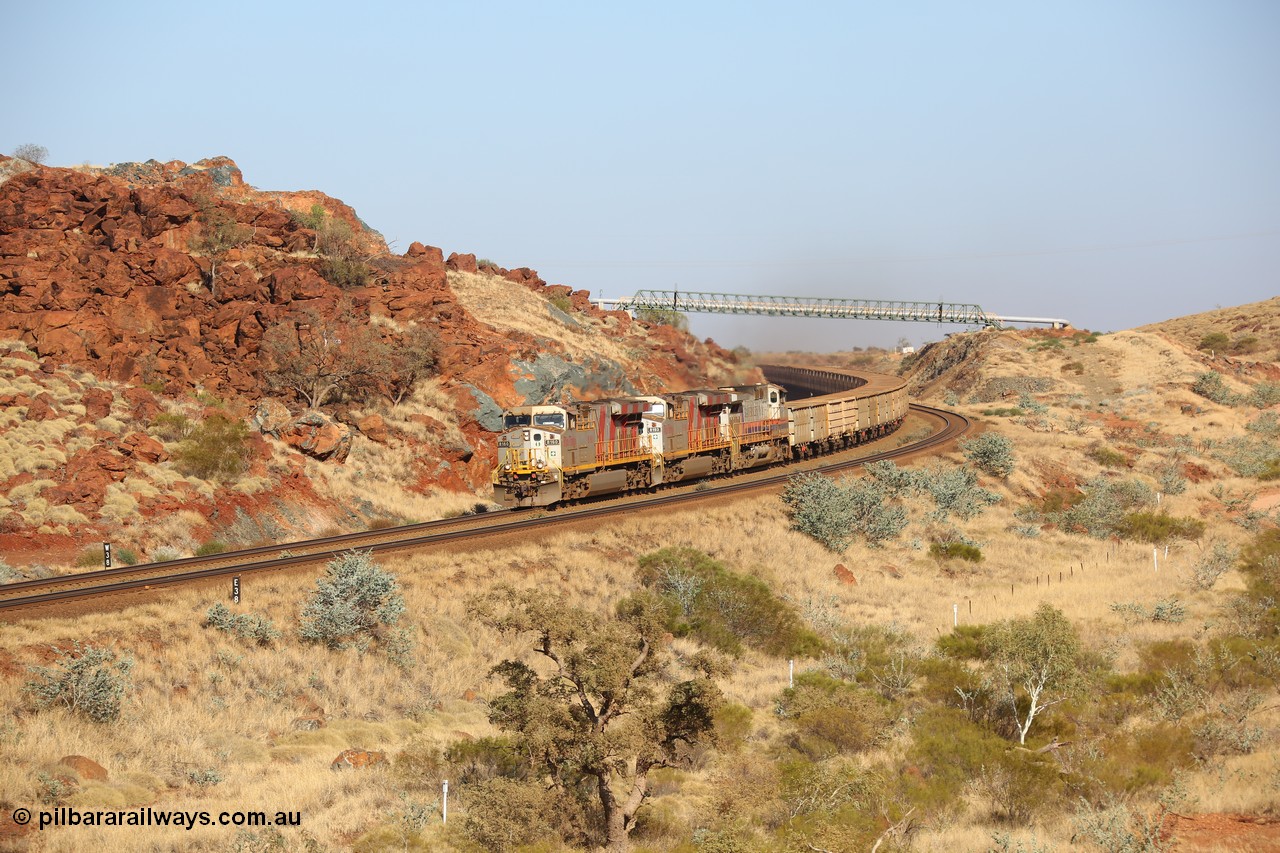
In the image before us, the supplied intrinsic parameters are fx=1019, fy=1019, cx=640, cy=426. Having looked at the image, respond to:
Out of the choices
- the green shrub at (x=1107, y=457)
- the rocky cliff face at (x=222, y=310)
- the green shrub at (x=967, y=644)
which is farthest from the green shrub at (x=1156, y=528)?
the rocky cliff face at (x=222, y=310)

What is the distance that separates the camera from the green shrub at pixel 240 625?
20.8m

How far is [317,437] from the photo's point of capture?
39250 mm

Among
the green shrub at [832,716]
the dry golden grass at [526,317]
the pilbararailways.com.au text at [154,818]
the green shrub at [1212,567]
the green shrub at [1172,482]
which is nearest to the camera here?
the pilbararailways.com.au text at [154,818]

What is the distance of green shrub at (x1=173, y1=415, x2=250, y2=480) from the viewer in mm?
33844

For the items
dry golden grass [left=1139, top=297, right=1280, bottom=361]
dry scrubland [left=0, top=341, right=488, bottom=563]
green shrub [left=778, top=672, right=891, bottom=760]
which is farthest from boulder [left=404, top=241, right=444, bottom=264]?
dry golden grass [left=1139, top=297, right=1280, bottom=361]

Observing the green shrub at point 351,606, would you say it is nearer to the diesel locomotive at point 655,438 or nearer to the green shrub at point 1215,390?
the diesel locomotive at point 655,438

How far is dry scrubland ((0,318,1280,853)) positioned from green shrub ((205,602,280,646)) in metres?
0.28

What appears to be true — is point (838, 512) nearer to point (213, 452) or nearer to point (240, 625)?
point (213, 452)

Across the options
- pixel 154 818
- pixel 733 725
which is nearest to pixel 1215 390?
pixel 733 725

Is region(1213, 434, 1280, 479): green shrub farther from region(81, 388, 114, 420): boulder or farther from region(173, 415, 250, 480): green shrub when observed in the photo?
region(81, 388, 114, 420): boulder

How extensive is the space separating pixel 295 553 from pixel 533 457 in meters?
9.18

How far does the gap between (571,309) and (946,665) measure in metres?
58.1

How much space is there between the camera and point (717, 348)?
88312mm

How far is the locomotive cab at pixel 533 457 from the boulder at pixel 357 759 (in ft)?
55.4
